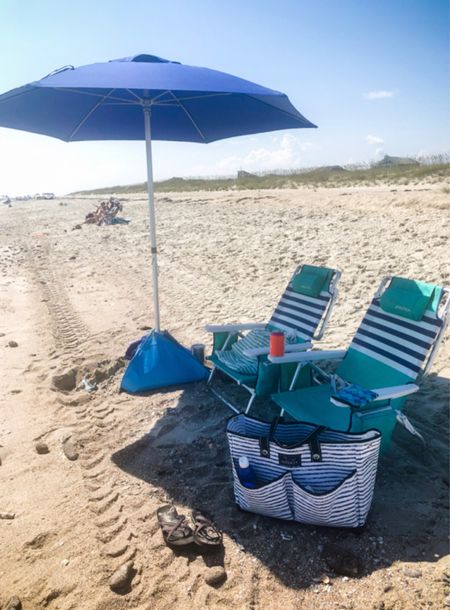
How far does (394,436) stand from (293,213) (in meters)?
10.4

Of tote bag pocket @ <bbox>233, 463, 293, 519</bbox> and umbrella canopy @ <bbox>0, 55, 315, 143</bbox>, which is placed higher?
umbrella canopy @ <bbox>0, 55, 315, 143</bbox>

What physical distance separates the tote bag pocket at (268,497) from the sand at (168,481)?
9 centimetres

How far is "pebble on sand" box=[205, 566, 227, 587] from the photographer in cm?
232

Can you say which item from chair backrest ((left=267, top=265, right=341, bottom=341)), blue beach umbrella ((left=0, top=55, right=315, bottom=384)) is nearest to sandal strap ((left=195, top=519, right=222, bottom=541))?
chair backrest ((left=267, top=265, right=341, bottom=341))

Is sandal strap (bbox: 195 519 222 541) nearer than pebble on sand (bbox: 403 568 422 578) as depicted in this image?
No

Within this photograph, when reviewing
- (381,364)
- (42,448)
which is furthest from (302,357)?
(42,448)

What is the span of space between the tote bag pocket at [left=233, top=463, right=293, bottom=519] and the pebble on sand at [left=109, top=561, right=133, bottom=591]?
0.69 meters

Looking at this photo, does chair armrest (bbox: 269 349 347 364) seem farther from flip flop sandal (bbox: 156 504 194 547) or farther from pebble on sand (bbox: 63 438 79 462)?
pebble on sand (bbox: 63 438 79 462)

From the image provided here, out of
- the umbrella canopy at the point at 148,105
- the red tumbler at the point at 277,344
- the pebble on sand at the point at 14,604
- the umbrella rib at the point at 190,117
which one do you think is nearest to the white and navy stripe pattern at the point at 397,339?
the red tumbler at the point at 277,344

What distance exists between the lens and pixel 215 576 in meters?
2.33

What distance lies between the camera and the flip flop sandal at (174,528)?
2.55 metres

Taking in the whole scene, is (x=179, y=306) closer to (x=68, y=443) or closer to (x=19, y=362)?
(x=19, y=362)

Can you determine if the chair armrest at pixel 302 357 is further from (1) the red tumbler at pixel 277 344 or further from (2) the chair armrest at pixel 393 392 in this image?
(2) the chair armrest at pixel 393 392

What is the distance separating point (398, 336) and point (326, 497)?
1644 mm
